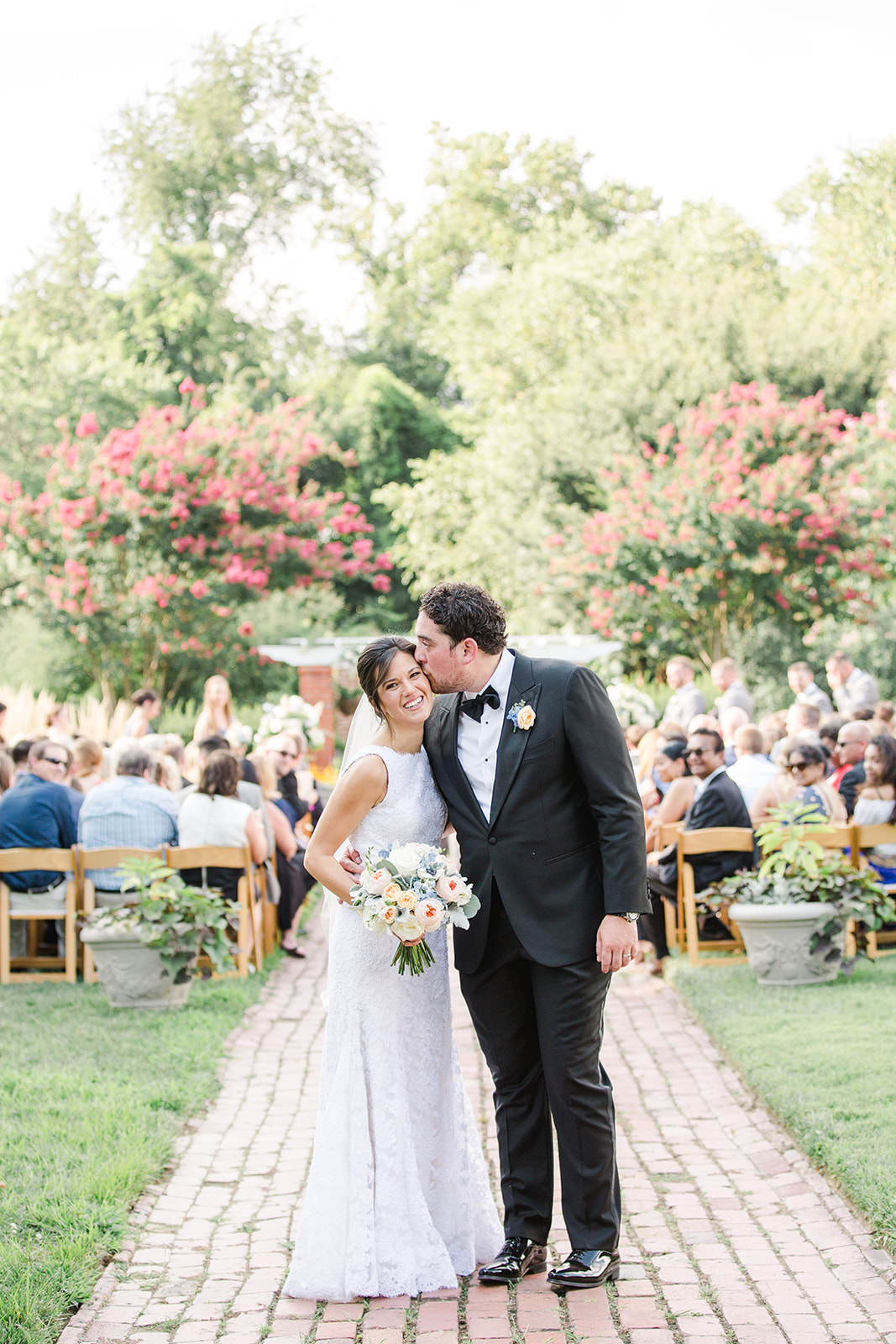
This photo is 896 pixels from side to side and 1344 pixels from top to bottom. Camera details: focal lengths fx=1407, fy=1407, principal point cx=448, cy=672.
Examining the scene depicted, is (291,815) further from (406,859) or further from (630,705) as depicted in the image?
(406,859)

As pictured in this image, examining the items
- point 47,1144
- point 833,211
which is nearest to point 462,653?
point 47,1144

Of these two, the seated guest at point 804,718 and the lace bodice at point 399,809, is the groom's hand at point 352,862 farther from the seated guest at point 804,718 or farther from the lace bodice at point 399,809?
the seated guest at point 804,718

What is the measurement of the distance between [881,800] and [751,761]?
3.88 ft

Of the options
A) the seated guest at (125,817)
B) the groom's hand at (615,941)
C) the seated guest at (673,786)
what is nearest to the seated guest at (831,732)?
the seated guest at (673,786)

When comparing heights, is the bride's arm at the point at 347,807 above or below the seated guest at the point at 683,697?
above

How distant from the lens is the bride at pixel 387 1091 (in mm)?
4105

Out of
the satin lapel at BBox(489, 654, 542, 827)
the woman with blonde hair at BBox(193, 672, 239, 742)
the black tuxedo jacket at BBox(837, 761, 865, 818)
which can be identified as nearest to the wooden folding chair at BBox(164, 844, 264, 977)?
the woman with blonde hair at BBox(193, 672, 239, 742)

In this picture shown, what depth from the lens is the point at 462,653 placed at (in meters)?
4.08

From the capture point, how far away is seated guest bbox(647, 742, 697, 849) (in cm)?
938

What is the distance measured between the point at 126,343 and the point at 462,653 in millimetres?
29100

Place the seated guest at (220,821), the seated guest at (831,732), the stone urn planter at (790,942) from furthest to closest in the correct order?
the seated guest at (831,732)
the seated guest at (220,821)
the stone urn planter at (790,942)

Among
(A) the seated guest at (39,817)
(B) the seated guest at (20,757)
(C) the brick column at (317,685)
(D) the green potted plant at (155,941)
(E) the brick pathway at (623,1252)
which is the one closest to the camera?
Answer: (E) the brick pathway at (623,1252)

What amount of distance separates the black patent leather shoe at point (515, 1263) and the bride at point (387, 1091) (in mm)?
104

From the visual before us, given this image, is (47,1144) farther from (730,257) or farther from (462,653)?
(730,257)
